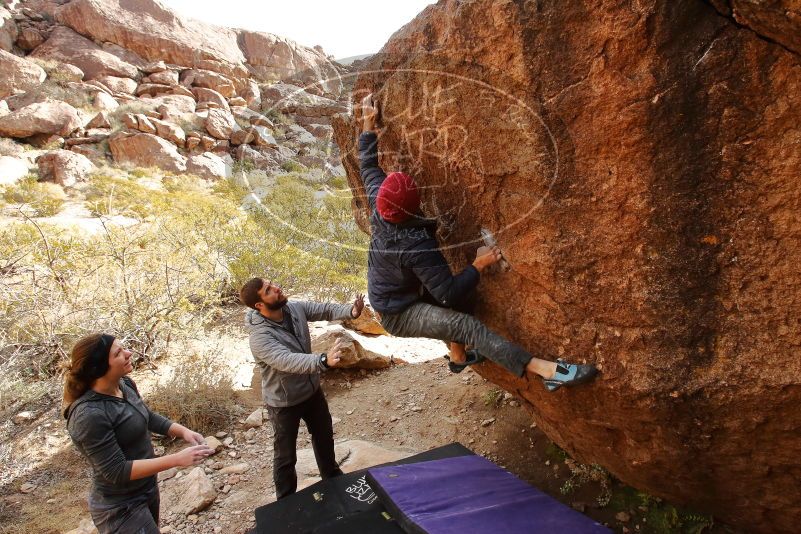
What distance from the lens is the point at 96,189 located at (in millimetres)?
14352

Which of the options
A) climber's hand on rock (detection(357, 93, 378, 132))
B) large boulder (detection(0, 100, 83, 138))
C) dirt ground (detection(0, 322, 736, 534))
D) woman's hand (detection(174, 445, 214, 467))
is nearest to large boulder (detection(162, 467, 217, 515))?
dirt ground (detection(0, 322, 736, 534))

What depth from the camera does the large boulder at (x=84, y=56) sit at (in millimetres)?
24625

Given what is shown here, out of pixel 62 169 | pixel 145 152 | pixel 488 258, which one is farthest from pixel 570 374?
pixel 145 152

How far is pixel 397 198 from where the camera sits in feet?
8.03

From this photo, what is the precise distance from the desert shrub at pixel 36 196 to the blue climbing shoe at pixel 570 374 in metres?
12.1

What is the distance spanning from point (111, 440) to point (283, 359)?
3.17ft

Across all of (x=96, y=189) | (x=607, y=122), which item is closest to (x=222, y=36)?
(x=96, y=189)

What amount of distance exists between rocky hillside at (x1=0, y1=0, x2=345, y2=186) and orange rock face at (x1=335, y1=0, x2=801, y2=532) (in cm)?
1315

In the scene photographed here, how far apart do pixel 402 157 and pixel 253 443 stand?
3507 mm

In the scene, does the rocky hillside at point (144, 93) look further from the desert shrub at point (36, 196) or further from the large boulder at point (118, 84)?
the desert shrub at point (36, 196)

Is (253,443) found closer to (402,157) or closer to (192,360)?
(192,360)

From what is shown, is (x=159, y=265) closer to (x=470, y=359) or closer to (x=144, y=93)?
(x=470, y=359)

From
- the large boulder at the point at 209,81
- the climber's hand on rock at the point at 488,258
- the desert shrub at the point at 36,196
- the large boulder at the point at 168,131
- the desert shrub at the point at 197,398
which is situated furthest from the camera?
the large boulder at the point at 209,81

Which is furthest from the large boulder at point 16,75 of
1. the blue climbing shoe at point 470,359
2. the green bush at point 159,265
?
the blue climbing shoe at point 470,359
